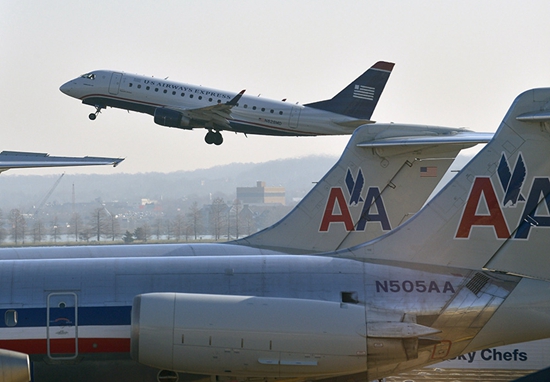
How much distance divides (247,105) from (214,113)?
1412 millimetres

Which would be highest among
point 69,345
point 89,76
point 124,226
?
point 89,76

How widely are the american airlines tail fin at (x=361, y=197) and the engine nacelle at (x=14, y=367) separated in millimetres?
5538

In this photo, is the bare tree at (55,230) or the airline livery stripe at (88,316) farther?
the bare tree at (55,230)

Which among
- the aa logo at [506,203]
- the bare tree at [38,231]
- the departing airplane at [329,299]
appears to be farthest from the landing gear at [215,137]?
the aa logo at [506,203]

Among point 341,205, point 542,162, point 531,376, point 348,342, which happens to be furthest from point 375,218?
Answer: point 348,342

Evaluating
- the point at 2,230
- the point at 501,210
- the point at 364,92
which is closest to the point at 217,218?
the point at 364,92

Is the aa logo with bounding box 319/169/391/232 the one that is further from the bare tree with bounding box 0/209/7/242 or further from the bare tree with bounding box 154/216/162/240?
the bare tree with bounding box 154/216/162/240

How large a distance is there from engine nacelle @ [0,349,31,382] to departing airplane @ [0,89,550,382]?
35 mm

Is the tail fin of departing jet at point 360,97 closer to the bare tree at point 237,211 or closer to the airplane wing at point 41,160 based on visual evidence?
the bare tree at point 237,211

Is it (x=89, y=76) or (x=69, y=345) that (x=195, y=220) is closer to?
(x=89, y=76)

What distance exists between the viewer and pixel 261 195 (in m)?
48.1

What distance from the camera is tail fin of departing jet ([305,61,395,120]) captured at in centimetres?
3259

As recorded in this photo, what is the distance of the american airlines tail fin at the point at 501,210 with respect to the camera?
866cm

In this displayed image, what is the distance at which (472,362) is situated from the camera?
15.5 meters
